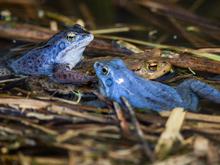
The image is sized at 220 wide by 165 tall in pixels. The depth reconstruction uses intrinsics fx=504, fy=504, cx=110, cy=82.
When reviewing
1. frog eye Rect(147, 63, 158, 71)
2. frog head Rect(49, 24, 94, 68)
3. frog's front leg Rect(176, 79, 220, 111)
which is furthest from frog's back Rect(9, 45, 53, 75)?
frog's front leg Rect(176, 79, 220, 111)

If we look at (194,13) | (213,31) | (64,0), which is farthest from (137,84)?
(64,0)

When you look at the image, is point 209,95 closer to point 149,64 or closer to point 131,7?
point 149,64

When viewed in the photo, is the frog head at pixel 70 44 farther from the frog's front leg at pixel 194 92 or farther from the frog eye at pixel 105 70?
the frog's front leg at pixel 194 92

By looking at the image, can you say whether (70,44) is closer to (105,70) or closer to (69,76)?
(69,76)

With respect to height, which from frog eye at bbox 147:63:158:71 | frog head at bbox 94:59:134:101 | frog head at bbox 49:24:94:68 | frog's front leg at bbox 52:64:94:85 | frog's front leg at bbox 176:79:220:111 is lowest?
frog's front leg at bbox 176:79:220:111

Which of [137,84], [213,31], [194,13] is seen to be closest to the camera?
[137,84]

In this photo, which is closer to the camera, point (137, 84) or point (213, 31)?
point (137, 84)

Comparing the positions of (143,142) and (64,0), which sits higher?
(64,0)

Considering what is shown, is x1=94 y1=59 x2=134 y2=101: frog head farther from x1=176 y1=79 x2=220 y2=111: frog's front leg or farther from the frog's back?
the frog's back
